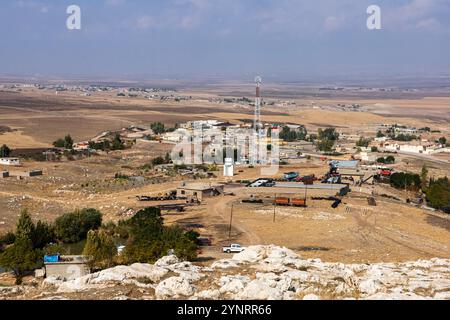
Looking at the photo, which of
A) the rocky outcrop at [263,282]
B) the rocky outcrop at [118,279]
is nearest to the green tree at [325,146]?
the rocky outcrop at [263,282]

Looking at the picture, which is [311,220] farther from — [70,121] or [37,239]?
[70,121]

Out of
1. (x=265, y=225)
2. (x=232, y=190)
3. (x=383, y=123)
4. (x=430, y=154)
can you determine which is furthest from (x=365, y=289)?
(x=383, y=123)

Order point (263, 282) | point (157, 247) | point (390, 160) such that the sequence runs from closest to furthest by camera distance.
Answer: point (263, 282) → point (157, 247) → point (390, 160)

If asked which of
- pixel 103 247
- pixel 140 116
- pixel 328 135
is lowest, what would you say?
pixel 328 135

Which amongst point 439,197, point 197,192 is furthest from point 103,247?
point 439,197

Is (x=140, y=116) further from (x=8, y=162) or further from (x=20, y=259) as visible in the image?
(x=20, y=259)

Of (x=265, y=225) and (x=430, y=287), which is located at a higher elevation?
(x=430, y=287)
